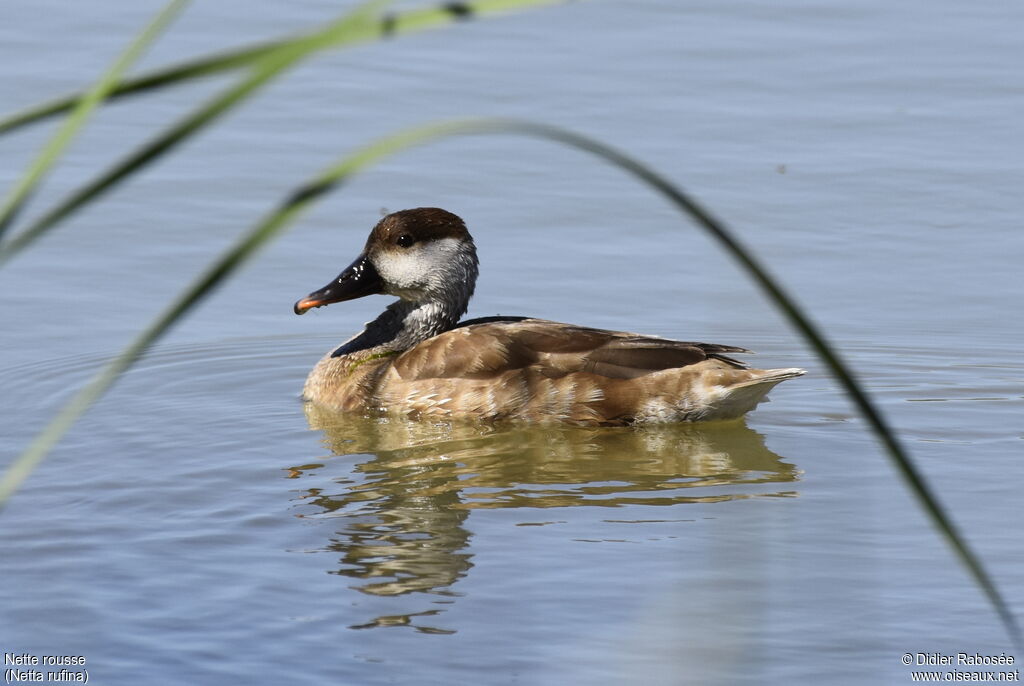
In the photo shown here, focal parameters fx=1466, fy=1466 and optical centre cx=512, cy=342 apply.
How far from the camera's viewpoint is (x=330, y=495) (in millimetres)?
6293

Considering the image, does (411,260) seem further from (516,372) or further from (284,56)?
(284,56)

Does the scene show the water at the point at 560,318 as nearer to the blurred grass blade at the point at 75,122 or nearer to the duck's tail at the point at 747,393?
the duck's tail at the point at 747,393

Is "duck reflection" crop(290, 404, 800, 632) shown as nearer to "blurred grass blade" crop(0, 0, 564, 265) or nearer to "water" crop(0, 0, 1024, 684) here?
"water" crop(0, 0, 1024, 684)

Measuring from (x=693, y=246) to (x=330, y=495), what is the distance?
4592 millimetres

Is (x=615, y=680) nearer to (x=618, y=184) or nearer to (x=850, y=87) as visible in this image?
(x=618, y=184)

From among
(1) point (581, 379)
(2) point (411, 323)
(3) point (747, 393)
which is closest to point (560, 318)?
(2) point (411, 323)

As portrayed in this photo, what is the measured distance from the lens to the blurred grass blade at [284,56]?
55.9 inches

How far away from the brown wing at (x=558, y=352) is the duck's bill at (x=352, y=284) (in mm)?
798

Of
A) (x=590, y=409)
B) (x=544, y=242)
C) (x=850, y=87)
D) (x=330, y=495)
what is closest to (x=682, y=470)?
(x=590, y=409)

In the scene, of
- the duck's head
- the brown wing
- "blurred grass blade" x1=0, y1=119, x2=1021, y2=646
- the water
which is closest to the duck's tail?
the water

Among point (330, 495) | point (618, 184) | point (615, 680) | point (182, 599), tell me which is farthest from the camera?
point (618, 184)

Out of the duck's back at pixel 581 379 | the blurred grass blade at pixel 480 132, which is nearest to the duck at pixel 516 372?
the duck's back at pixel 581 379

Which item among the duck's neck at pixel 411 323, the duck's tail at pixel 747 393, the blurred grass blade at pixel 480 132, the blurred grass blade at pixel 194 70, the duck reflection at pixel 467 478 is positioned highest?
the blurred grass blade at pixel 194 70

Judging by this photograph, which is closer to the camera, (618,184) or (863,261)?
(863,261)
